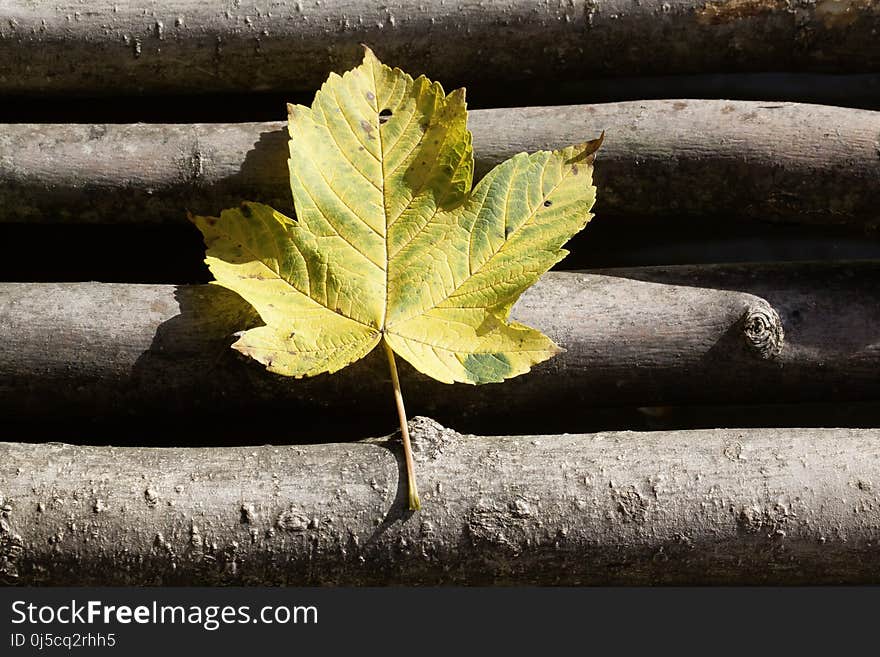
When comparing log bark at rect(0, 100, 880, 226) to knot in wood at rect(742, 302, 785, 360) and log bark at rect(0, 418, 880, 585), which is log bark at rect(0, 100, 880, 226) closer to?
knot in wood at rect(742, 302, 785, 360)

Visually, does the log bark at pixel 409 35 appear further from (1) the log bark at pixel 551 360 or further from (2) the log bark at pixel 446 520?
(2) the log bark at pixel 446 520

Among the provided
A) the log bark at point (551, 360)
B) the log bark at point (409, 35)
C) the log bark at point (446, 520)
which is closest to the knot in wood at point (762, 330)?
the log bark at point (551, 360)

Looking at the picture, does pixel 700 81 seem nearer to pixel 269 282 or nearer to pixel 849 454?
pixel 849 454

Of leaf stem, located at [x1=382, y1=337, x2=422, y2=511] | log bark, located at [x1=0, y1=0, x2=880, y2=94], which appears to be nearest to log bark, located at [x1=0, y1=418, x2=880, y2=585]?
leaf stem, located at [x1=382, y1=337, x2=422, y2=511]

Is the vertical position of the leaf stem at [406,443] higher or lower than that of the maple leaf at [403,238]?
lower

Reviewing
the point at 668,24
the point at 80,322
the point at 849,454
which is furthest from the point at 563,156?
the point at 80,322

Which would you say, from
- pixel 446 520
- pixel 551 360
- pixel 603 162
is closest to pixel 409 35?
pixel 603 162
